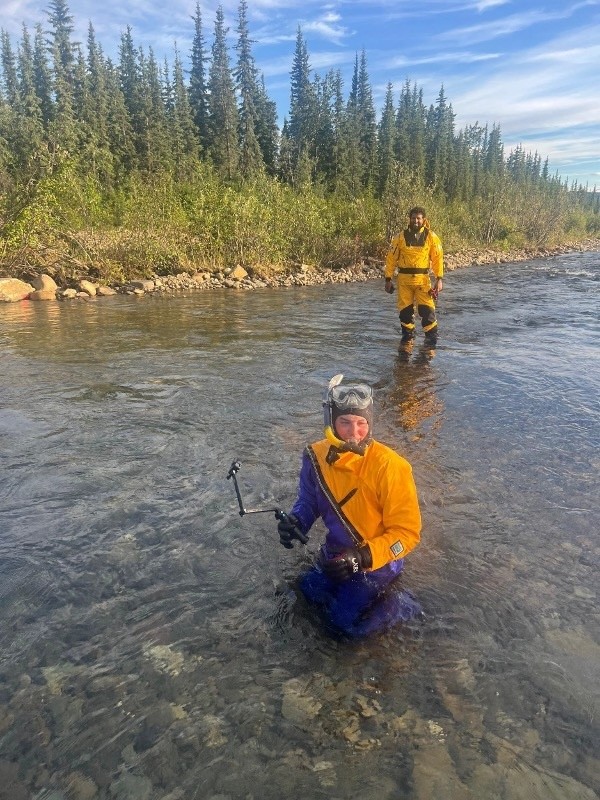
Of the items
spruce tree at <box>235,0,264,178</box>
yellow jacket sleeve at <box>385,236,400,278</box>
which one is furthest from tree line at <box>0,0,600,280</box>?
yellow jacket sleeve at <box>385,236,400,278</box>

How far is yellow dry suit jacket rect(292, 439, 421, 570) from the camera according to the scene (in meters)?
3.64

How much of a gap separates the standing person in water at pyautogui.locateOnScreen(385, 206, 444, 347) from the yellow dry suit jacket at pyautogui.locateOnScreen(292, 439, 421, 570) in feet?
26.4

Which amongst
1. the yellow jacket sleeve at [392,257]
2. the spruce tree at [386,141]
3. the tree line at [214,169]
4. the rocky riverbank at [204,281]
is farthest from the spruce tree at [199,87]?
the yellow jacket sleeve at [392,257]

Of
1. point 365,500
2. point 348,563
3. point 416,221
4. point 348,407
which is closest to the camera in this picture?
point 348,563

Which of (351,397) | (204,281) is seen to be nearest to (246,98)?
(204,281)

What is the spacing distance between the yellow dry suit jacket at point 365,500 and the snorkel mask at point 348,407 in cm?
15

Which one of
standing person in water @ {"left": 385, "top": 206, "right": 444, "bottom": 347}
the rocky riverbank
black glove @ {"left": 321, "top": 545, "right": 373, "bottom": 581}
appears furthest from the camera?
the rocky riverbank

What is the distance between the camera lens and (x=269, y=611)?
388cm

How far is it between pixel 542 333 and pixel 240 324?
810cm

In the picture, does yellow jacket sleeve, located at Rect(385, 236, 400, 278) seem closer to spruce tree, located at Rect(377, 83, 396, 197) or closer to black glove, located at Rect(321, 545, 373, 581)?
black glove, located at Rect(321, 545, 373, 581)

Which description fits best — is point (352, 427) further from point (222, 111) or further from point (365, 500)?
point (222, 111)

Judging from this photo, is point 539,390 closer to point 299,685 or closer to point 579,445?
point 579,445

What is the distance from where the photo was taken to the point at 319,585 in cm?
399

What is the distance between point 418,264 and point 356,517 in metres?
8.52
